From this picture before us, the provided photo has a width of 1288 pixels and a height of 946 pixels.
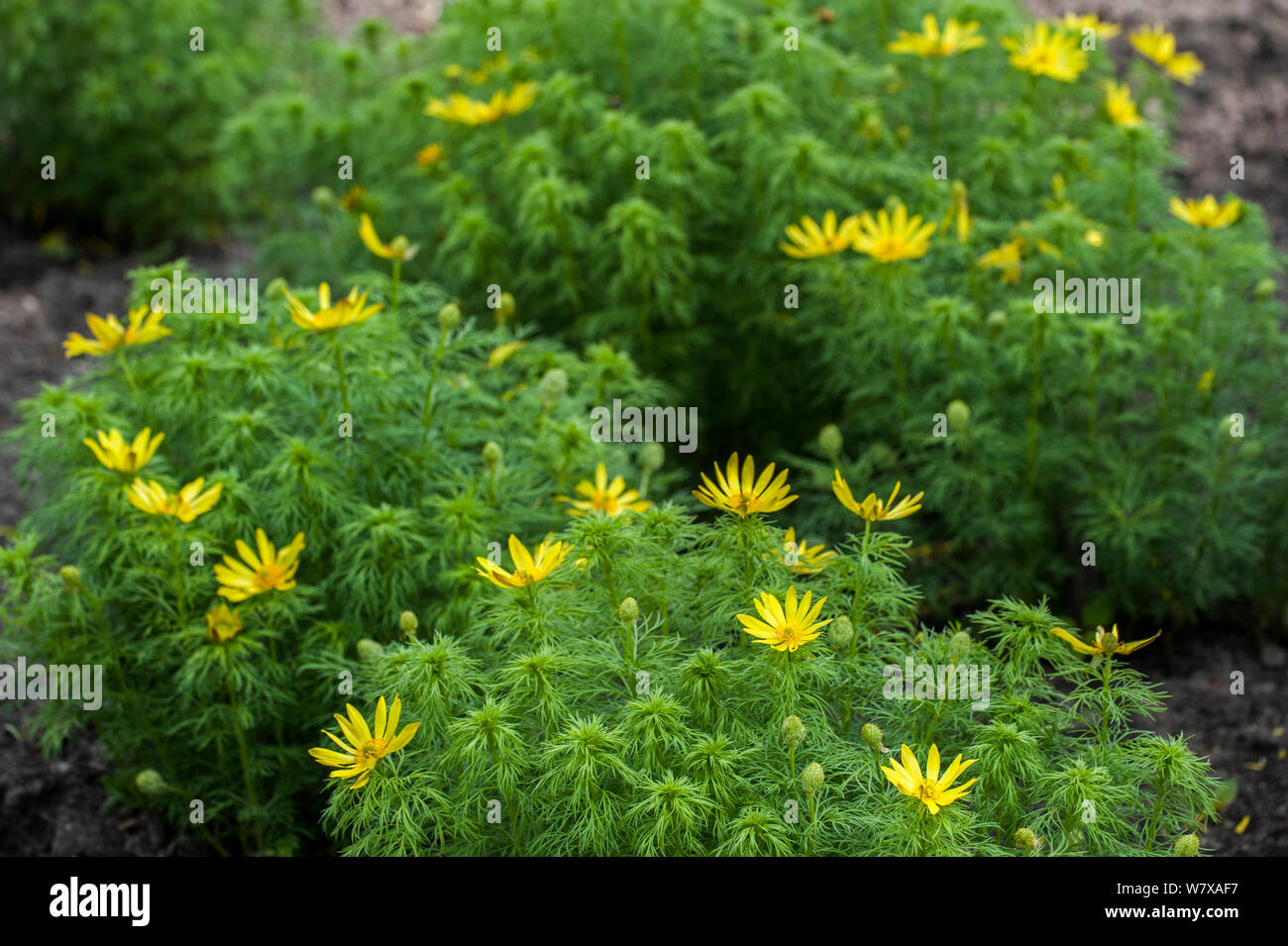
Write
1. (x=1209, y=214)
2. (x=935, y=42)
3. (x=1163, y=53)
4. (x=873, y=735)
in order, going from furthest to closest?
(x=1163, y=53)
(x=935, y=42)
(x=1209, y=214)
(x=873, y=735)

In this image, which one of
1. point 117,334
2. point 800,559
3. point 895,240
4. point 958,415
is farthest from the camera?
point 895,240

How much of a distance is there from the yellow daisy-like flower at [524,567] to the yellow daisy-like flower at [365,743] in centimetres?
27

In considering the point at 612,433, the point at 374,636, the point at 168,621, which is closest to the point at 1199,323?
the point at 612,433

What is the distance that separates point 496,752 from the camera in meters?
2.12

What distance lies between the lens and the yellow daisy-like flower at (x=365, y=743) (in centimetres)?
209

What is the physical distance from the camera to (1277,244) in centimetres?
515

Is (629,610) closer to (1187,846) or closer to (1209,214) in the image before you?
(1187,846)

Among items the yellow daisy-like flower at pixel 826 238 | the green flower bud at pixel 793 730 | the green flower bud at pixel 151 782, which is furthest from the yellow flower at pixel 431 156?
the green flower bud at pixel 793 730

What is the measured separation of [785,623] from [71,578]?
153 centimetres

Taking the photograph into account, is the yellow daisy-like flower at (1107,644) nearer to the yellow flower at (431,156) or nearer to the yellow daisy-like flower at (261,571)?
the yellow daisy-like flower at (261,571)

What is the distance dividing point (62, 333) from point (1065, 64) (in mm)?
4149

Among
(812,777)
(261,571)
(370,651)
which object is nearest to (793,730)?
(812,777)

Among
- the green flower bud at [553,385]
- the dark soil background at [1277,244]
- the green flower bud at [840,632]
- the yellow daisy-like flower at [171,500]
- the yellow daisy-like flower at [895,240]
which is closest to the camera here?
the green flower bud at [840,632]

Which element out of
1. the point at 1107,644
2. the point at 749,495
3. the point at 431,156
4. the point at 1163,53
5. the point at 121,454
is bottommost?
the point at 1107,644
